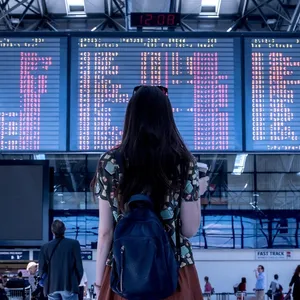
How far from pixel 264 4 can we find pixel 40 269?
1477 cm

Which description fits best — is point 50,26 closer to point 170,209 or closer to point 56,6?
point 56,6

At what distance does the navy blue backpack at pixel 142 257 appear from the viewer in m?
2.19

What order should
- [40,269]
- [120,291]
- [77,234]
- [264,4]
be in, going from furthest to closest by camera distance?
[77,234] < [264,4] < [40,269] < [120,291]

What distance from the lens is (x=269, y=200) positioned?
27.9 meters

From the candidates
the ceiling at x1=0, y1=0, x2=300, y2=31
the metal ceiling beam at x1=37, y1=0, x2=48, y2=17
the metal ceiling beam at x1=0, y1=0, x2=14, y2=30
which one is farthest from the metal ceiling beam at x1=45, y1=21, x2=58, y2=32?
the metal ceiling beam at x1=0, y1=0, x2=14, y2=30

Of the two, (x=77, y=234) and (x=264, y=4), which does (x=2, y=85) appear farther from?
(x=77, y=234)

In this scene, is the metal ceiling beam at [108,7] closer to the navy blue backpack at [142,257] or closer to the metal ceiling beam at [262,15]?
the metal ceiling beam at [262,15]

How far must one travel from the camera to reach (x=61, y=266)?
6215 mm

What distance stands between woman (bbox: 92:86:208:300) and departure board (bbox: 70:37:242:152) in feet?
20.8

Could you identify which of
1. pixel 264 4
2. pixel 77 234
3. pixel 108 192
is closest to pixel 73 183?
pixel 77 234

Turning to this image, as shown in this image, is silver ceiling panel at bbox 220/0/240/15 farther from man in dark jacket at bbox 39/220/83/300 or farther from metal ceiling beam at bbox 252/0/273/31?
man in dark jacket at bbox 39/220/83/300

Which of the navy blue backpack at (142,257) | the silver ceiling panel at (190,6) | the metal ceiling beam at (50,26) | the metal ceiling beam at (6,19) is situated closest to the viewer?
the navy blue backpack at (142,257)

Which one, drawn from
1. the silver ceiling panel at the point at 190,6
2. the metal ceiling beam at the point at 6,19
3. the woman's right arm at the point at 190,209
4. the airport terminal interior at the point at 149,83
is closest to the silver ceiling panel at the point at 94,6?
the metal ceiling beam at the point at 6,19

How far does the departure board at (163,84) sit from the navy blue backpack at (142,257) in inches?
259
